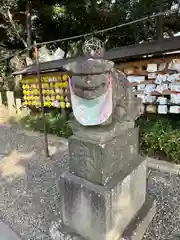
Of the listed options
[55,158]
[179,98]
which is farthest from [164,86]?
[55,158]

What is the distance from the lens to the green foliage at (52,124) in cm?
562

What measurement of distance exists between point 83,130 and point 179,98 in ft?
9.53

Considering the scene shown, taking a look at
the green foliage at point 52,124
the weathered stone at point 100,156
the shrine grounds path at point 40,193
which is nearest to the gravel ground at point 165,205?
the shrine grounds path at point 40,193

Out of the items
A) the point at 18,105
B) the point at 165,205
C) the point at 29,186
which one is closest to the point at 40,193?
the point at 29,186

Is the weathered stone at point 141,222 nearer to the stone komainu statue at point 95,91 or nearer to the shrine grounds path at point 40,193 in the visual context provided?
the shrine grounds path at point 40,193

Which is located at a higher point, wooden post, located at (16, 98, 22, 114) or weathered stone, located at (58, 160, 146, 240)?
wooden post, located at (16, 98, 22, 114)

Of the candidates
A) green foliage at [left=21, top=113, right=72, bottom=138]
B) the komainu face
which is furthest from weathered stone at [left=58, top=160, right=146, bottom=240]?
green foliage at [left=21, top=113, right=72, bottom=138]

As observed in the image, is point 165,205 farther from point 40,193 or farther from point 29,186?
point 29,186

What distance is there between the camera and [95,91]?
1652mm

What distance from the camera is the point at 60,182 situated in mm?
2203

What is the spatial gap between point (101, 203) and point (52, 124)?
430 cm

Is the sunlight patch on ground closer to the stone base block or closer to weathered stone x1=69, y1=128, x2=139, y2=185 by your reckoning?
the stone base block

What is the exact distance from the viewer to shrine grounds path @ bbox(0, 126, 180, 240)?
2.47 m

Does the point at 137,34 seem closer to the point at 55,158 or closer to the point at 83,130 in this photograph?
the point at 55,158
